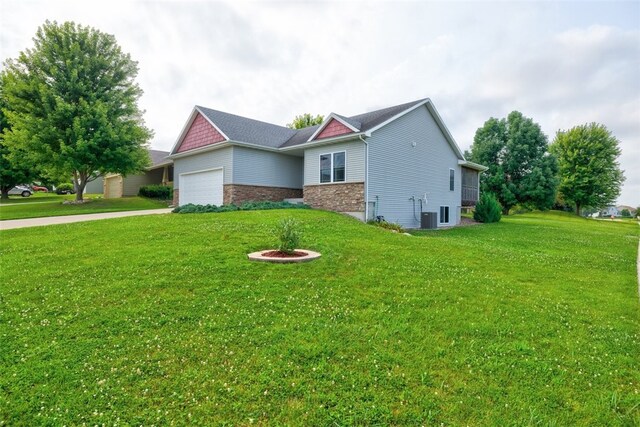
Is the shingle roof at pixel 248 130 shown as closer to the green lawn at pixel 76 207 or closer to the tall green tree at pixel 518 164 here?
the green lawn at pixel 76 207

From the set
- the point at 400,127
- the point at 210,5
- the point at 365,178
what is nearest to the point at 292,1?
the point at 210,5

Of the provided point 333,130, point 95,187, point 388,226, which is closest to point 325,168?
point 333,130

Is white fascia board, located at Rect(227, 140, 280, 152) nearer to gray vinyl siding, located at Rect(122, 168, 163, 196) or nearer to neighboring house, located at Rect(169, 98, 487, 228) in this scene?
neighboring house, located at Rect(169, 98, 487, 228)

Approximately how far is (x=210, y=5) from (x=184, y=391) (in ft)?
38.5

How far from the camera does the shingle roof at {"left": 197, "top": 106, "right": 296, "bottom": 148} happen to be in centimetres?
1875

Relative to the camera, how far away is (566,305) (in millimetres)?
5379

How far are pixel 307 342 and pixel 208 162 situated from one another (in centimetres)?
1767

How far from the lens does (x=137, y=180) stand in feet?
107

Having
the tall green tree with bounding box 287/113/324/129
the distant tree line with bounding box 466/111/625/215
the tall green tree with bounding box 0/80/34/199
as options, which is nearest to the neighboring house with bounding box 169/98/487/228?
the distant tree line with bounding box 466/111/625/215

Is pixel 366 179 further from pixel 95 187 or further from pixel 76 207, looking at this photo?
pixel 95 187

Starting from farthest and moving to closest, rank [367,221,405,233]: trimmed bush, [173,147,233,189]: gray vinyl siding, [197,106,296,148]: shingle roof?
[197,106,296,148]: shingle roof < [173,147,233,189]: gray vinyl siding < [367,221,405,233]: trimmed bush

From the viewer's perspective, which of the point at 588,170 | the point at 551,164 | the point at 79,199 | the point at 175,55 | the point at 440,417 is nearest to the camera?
the point at 440,417

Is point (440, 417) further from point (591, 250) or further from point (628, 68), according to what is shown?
point (628, 68)

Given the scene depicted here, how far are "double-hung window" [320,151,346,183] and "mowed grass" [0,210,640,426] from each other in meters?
9.12
